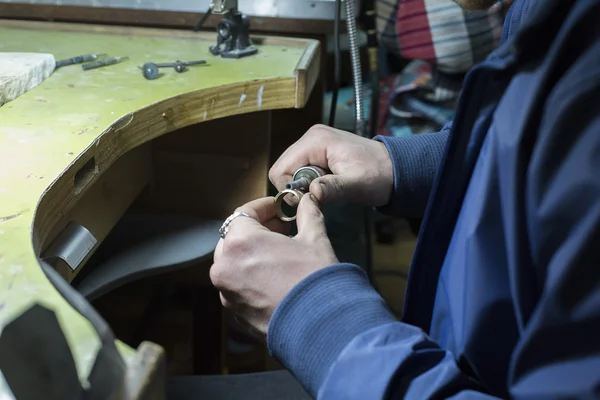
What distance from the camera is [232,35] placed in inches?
43.6

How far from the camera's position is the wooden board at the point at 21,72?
82 centimetres

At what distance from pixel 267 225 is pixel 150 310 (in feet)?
2.72

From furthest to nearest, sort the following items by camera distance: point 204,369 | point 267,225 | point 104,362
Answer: point 204,369
point 267,225
point 104,362

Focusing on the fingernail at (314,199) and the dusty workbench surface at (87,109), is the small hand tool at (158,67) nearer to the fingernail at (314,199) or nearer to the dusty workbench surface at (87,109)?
the dusty workbench surface at (87,109)

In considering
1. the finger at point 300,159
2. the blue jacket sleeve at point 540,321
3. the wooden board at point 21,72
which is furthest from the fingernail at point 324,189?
the wooden board at point 21,72

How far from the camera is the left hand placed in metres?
0.51

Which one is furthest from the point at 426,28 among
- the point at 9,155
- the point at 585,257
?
the point at 585,257

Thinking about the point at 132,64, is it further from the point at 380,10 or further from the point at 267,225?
the point at 380,10

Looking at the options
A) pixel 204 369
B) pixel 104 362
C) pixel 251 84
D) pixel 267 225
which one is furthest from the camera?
pixel 204 369

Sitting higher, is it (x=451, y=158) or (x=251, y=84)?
(x=451, y=158)

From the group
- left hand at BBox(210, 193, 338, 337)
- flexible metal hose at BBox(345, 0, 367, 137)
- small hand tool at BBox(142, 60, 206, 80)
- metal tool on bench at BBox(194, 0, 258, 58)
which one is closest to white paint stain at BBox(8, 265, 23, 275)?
left hand at BBox(210, 193, 338, 337)

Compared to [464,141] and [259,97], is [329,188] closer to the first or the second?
[464,141]

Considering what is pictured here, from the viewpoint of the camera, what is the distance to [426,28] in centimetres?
140

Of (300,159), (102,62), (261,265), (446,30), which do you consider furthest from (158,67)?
(446,30)
